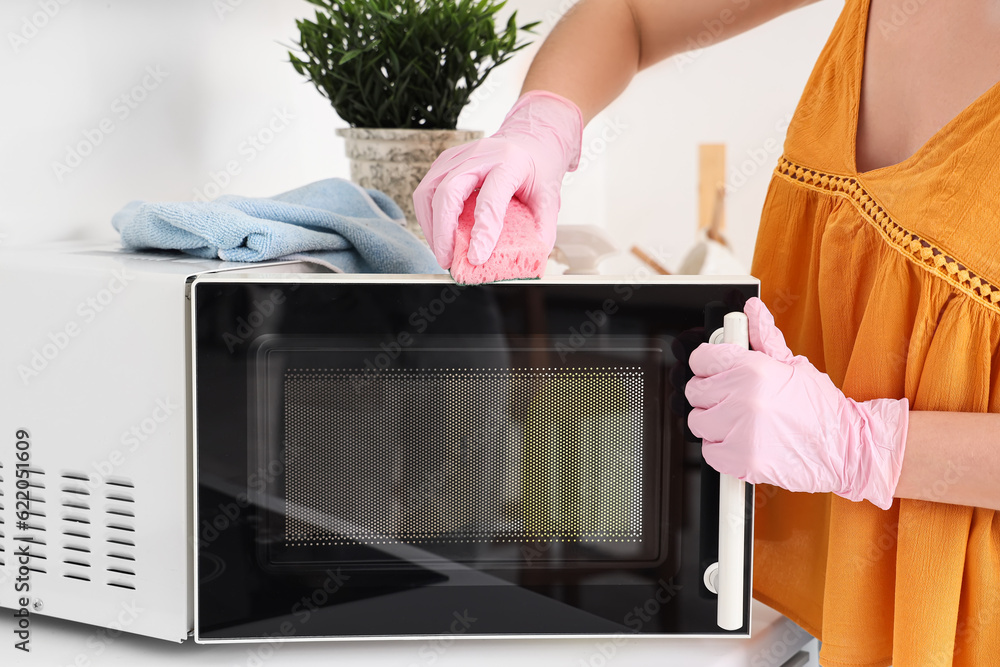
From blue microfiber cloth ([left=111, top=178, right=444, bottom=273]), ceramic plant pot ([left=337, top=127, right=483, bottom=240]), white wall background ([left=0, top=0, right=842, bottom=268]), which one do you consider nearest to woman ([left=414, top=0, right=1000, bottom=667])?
blue microfiber cloth ([left=111, top=178, right=444, bottom=273])

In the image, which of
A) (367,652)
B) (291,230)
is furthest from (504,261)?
(367,652)

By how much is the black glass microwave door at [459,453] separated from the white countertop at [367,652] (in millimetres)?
88

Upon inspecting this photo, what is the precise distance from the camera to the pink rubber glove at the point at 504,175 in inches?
23.7

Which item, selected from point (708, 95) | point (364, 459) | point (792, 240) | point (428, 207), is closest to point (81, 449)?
point (364, 459)

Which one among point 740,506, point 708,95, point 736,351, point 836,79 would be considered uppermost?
point 708,95

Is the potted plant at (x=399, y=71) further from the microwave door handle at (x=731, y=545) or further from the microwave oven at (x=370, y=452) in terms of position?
the microwave door handle at (x=731, y=545)

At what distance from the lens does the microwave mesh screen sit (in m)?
0.59

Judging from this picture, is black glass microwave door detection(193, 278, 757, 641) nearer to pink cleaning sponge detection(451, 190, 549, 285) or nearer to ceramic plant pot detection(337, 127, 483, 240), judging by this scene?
pink cleaning sponge detection(451, 190, 549, 285)

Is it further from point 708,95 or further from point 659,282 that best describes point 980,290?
point 708,95

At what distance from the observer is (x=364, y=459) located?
1.96 ft

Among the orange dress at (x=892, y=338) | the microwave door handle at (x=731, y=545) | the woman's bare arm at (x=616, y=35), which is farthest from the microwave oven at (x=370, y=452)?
the woman's bare arm at (x=616, y=35)

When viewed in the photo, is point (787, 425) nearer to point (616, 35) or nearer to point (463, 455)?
point (463, 455)

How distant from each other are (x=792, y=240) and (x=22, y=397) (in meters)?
0.66

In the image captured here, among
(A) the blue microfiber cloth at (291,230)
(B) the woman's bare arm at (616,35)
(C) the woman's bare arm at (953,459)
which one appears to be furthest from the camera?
(B) the woman's bare arm at (616,35)
